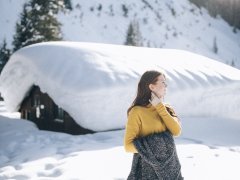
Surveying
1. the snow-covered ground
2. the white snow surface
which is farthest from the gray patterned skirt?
the white snow surface

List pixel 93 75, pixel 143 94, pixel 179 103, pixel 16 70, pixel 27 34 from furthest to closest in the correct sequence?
pixel 27 34 < pixel 16 70 < pixel 179 103 < pixel 93 75 < pixel 143 94

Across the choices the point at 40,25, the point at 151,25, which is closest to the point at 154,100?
the point at 40,25

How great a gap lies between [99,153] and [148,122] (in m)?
6.36

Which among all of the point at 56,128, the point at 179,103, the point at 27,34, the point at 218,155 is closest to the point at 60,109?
the point at 56,128

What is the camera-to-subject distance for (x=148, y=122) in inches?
168

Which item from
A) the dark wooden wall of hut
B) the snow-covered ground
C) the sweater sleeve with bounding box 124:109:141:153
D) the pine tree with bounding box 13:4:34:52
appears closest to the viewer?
the sweater sleeve with bounding box 124:109:141:153

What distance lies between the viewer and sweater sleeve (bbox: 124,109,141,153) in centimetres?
418

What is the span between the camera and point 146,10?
112500 millimetres

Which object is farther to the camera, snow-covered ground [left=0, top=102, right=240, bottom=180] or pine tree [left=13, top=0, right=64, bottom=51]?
pine tree [left=13, top=0, right=64, bottom=51]

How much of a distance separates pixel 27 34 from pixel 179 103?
19.9m

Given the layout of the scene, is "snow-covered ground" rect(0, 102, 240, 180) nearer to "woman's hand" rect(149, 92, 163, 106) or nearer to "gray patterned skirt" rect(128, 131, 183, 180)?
"gray patterned skirt" rect(128, 131, 183, 180)

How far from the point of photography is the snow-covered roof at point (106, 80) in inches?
565

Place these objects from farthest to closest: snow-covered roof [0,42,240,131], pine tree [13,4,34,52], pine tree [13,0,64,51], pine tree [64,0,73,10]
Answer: pine tree [64,0,73,10]
pine tree [13,4,34,52]
pine tree [13,0,64,51]
snow-covered roof [0,42,240,131]

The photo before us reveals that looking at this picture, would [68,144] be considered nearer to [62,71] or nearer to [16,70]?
[62,71]
